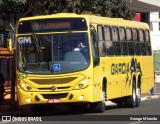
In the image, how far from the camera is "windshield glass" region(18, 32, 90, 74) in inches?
826

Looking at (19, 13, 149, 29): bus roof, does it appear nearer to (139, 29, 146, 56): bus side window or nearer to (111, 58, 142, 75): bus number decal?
(139, 29, 146, 56): bus side window

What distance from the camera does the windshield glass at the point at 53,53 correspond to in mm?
20969

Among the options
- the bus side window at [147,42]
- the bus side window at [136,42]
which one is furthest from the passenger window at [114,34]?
the bus side window at [147,42]

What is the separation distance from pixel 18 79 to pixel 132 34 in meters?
7.52

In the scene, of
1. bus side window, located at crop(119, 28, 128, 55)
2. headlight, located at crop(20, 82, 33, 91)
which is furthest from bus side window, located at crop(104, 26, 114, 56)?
headlight, located at crop(20, 82, 33, 91)

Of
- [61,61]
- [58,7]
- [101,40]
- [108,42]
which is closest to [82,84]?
[61,61]

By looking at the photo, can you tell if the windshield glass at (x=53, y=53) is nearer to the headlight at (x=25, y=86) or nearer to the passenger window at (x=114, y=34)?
the headlight at (x=25, y=86)

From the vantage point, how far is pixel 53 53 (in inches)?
829

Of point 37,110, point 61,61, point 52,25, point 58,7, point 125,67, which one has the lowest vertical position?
point 37,110

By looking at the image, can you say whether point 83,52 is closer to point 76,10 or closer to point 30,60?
point 30,60

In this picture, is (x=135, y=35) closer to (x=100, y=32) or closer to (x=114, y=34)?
(x=114, y=34)

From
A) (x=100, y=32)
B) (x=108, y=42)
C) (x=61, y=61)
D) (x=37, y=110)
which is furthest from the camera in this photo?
(x=108, y=42)

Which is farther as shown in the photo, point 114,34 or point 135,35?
point 135,35

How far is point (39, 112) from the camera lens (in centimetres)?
2292
